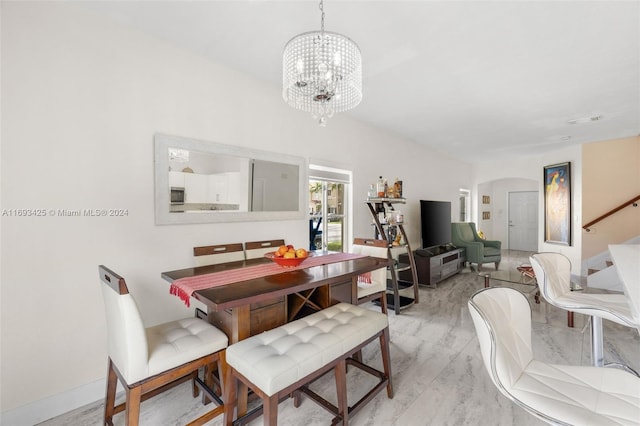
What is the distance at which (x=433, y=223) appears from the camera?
5316mm

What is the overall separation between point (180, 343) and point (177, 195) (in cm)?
122

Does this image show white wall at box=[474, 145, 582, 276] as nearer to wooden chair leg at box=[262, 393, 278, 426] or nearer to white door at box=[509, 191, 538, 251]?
white door at box=[509, 191, 538, 251]

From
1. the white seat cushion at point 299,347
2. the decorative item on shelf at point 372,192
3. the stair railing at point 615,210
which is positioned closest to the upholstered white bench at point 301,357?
the white seat cushion at point 299,347

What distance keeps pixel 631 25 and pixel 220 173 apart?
333 cm

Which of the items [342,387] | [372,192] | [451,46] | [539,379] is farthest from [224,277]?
[372,192]

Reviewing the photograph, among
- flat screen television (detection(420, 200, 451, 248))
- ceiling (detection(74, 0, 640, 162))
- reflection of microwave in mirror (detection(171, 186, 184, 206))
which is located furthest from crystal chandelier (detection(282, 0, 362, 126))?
flat screen television (detection(420, 200, 451, 248))

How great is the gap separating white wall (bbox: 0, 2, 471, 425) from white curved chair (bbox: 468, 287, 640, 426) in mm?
2173

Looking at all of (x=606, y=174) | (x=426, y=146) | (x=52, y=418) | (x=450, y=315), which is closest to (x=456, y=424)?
(x=450, y=315)

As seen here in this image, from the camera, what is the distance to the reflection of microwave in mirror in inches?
90.6

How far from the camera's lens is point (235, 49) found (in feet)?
7.71

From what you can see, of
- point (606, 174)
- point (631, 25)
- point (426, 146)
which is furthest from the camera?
point (426, 146)

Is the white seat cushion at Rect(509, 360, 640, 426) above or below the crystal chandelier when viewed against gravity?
below

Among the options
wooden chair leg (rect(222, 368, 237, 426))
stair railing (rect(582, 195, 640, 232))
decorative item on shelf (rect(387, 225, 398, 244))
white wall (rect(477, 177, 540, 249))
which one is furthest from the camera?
white wall (rect(477, 177, 540, 249))

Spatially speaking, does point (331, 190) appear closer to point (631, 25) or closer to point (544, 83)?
point (544, 83)
